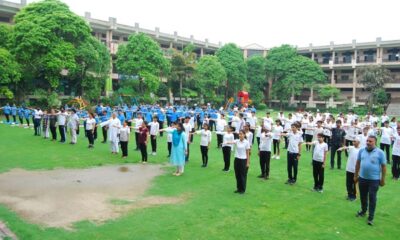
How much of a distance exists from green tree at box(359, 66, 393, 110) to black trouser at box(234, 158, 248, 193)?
4176 cm

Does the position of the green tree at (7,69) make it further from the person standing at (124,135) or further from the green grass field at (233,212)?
the person standing at (124,135)

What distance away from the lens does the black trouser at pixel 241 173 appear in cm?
911

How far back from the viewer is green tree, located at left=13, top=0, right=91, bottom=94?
27.5 metres

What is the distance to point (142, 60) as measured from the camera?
117 feet

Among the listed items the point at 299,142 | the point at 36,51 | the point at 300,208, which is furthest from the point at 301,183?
the point at 36,51

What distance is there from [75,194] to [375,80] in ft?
147

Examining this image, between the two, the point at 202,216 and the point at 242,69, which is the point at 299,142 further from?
the point at 242,69

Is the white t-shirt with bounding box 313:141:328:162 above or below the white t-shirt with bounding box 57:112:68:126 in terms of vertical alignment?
below

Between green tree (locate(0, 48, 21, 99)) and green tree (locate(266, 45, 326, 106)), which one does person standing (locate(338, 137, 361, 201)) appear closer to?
green tree (locate(0, 48, 21, 99))

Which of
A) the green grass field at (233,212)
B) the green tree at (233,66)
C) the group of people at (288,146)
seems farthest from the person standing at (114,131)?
the green tree at (233,66)

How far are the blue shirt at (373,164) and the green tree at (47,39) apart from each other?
25274 millimetres

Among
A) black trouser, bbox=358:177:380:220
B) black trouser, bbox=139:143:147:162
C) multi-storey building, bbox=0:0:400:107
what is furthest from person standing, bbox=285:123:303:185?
multi-storey building, bbox=0:0:400:107

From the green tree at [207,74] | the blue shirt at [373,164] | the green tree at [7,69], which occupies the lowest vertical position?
the blue shirt at [373,164]

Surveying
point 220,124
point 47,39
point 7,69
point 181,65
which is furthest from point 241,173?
point 181,65
